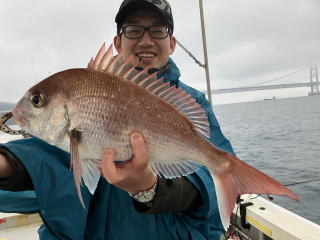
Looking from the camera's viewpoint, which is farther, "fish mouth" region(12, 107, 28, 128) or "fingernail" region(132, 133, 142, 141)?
"fish mouth" region(12, 107, 28, 128)

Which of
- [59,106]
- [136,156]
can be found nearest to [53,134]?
[59,106]

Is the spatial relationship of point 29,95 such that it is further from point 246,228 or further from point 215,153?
point 246,228

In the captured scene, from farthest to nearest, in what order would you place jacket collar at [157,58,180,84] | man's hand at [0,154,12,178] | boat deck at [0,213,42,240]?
boat deck at [0,213,42,240], jacket collar at [157,58,180,84], man's hand at [0,154,12,178]

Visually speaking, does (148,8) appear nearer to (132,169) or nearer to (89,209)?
(132,169)

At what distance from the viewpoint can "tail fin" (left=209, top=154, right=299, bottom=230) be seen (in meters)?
1.53

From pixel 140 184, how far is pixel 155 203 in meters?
0.16

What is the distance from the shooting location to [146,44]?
236cm

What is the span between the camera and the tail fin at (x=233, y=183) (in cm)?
153

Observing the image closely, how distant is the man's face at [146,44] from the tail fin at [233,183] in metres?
1.14

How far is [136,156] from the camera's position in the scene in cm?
159

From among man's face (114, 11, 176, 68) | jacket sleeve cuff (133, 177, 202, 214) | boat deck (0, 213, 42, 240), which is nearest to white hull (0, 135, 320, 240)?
boat deck (0, 213, 42, 240)

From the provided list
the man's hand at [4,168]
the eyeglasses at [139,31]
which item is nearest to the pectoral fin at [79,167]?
the man's hand at [4,168]

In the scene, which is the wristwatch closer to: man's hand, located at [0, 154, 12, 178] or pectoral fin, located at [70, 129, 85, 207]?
pectoral fin, located at [70, 129, 85, 207]

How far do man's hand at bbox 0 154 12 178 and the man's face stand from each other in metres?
1.22
